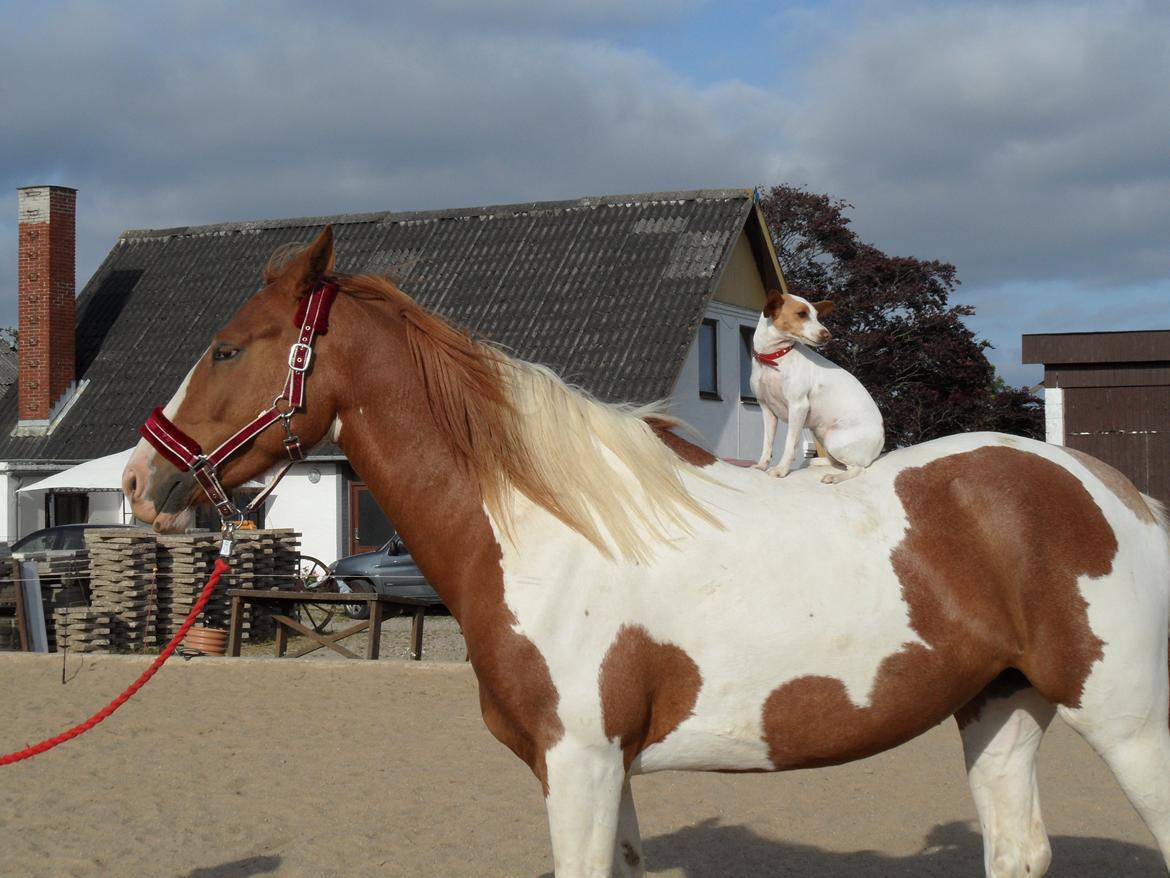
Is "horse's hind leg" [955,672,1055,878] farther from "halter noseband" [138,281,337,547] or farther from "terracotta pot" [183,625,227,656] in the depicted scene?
"terracotta pot" [183,625,227,656]

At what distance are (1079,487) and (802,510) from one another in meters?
0.81

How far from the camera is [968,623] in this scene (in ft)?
11.2

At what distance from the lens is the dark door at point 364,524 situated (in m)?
21.0

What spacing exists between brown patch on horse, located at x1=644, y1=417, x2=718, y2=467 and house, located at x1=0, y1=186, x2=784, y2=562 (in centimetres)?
1516

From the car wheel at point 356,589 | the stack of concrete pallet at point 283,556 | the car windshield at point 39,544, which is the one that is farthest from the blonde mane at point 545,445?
the car windshield at point 39,544

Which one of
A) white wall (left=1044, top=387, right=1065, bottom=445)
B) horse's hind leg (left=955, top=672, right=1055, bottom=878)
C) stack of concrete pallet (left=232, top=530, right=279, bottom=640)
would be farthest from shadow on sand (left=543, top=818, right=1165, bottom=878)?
white wall (left=1044, top=387, right=1065, bottom=445)

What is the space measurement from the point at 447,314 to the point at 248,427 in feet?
56.6

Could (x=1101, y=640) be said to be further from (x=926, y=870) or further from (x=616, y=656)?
(x=926, y=870)

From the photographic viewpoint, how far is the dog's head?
4.25m

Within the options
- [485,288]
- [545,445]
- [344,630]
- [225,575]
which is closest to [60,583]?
[225,575]

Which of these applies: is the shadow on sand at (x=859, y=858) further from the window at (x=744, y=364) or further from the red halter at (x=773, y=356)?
the window at (x=744, y=364)

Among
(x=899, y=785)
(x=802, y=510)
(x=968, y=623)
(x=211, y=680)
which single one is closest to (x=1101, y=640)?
(x=968, y=623)

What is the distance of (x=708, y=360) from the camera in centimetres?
2161

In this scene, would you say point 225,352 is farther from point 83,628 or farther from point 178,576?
point 178,576
